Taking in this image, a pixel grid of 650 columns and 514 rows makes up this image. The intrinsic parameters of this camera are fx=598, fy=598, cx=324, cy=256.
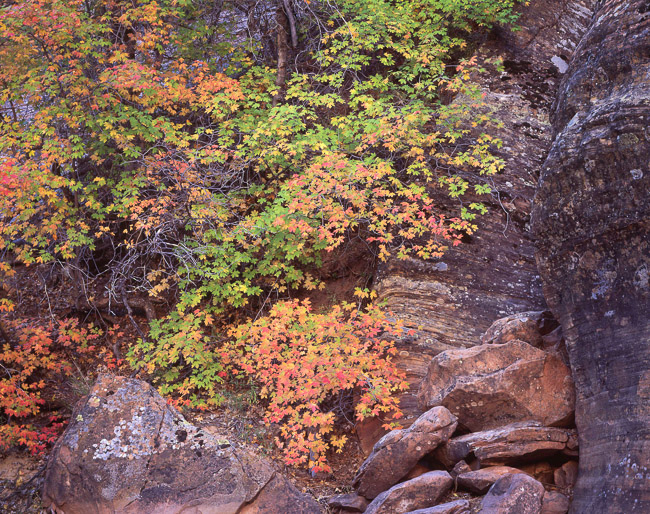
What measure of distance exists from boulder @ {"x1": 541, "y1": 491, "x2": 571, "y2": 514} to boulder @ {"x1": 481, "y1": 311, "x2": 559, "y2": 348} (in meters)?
2.13

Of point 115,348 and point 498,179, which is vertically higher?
point 498,179

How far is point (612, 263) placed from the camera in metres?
6.31

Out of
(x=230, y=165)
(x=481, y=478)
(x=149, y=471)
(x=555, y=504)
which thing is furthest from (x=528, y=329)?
(x=230, y=165)

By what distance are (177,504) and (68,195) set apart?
26.4ft

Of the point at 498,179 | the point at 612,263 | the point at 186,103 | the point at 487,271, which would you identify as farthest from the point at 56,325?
the point at 612,263

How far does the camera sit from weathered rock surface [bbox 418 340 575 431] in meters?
7.04

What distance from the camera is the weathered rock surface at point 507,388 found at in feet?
23.1

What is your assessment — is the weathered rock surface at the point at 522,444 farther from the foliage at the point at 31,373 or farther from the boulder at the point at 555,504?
the foliage at the point at 31,373

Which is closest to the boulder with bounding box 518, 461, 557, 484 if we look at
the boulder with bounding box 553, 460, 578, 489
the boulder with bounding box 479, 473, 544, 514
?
the boulder with bounding box 553, 460, 578, 489

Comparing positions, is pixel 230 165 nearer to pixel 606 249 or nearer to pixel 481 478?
pixel 606 249

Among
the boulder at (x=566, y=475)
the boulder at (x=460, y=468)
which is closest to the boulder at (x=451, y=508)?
the boulder at (x=460, y=468)

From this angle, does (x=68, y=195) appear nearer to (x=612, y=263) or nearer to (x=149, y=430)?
(x=149, y=430)

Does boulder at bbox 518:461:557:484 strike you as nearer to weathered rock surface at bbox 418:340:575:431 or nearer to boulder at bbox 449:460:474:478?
weathered rock surface at bbox 418:340:575:431

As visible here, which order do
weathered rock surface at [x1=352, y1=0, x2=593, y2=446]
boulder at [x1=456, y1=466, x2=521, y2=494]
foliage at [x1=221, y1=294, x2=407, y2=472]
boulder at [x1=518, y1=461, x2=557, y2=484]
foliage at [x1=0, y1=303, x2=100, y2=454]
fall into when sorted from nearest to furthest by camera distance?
1. boulder at [x1=456, y1=466, x2=521, y2=494]
2. boulder at [x1=518, y1=461, x2=557, y2=484]
3. foliage at [x1=221, y1=294, x2=407, y2=472]
4. foliage at [x1=0, y1=303, x2=100, y2=454]
5. weathered rock surface at [x1=352, y1=0, x2=593, y2=446]
